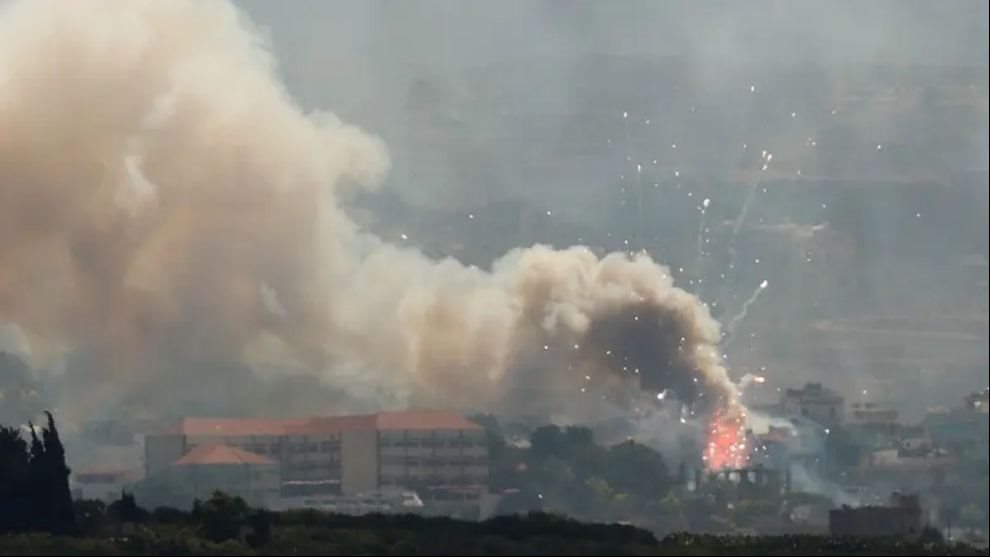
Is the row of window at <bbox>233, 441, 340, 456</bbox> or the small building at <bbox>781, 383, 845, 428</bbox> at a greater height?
the small building at <bbox>781, 383, 845, 428</bbox>

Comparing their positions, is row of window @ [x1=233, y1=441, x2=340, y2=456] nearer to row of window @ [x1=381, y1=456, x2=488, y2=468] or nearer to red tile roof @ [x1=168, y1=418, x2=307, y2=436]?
red tile roof @ [x1=168, y1=418, x2=307, y2=436]

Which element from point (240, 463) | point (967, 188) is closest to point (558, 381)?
point (240, 463)

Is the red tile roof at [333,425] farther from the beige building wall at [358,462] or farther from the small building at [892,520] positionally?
the small building at [892,520]

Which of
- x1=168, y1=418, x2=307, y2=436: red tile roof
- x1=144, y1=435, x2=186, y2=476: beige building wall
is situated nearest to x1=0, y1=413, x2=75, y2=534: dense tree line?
x1=144, y1=435, x2=186, y2=476: beige building wall

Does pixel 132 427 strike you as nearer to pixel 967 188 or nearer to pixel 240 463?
pixel 240 463

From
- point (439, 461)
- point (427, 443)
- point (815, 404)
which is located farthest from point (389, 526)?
point (815, 404)

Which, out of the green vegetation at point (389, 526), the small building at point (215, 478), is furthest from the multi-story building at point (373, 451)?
the green vegetation at point (389, 526)
